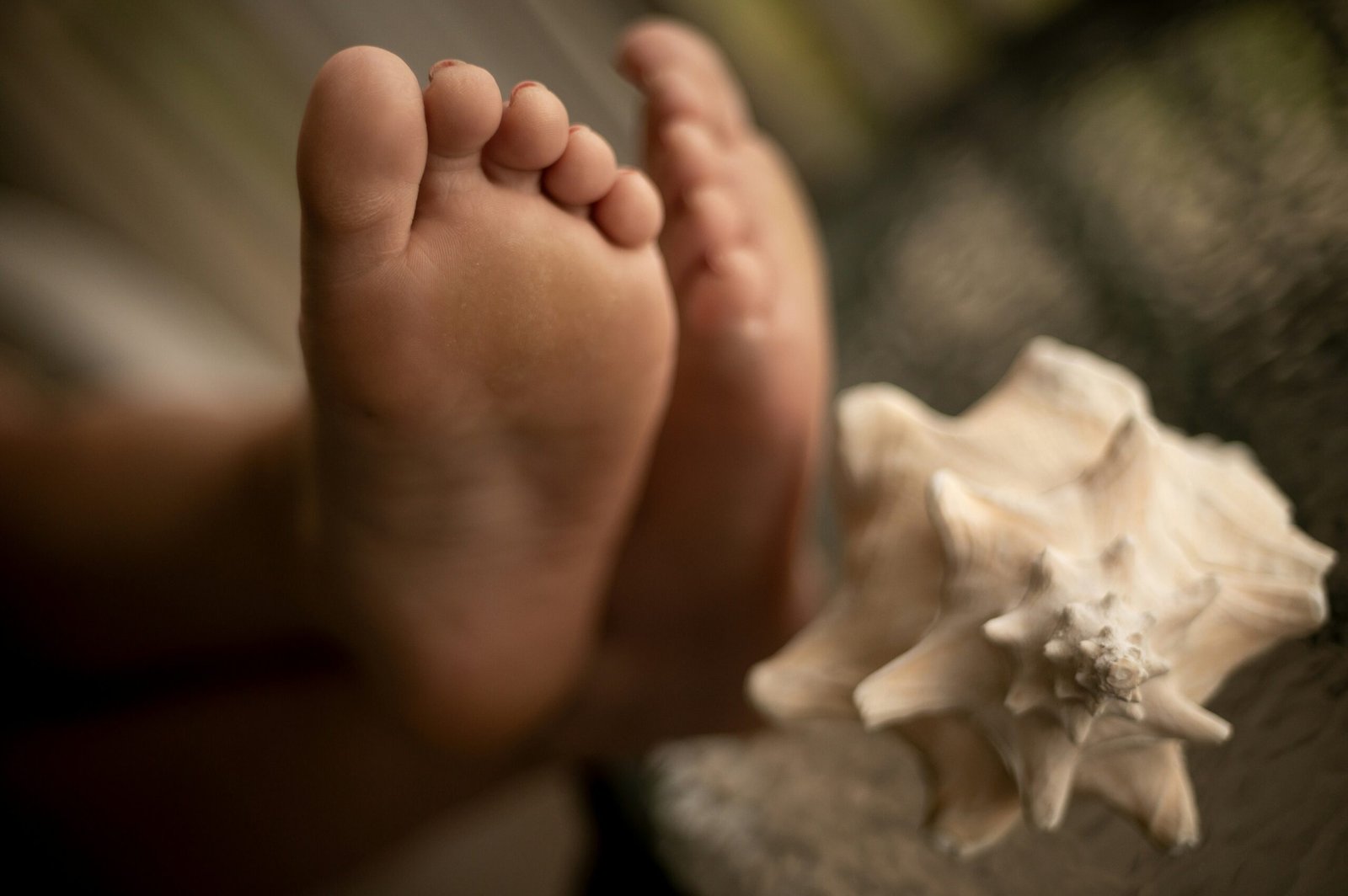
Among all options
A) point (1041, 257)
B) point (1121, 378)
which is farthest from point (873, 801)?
point (1041, 257)

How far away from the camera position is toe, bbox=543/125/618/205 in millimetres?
372

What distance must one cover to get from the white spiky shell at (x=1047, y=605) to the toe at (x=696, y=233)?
13cm

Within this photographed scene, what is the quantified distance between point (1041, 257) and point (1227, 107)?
0.46 feet

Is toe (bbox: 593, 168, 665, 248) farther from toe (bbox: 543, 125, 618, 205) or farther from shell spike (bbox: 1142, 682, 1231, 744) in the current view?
shell spike (bbox: 1142, 682, 1231, 744)

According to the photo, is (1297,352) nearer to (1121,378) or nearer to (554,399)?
(1121,378)

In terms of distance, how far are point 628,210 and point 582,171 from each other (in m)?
0.03

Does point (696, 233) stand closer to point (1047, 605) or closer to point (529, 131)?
point (529, 131)

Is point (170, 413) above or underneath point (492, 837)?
above

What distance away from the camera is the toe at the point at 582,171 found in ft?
1.22

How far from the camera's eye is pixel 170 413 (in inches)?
24.4

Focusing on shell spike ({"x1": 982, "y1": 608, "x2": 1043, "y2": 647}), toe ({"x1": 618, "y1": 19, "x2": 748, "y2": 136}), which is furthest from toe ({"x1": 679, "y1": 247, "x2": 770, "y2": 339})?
shell spike ({"x1": 982, "y1": 608, "x2": 1043, "y2": 647})

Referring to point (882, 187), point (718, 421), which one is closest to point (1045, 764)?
point (718, 421)

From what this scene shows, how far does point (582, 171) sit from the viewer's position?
1.23 feet

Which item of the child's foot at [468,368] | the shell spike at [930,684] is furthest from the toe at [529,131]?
the shell spike at [930,684]
